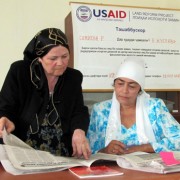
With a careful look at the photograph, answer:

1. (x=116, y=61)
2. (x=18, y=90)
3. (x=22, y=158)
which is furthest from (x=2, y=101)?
(x=116, y=61)

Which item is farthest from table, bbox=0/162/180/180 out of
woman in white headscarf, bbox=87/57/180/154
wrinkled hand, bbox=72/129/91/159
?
woman in white headscarf, bbox=87/57/180/154

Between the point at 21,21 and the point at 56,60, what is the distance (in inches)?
64.3

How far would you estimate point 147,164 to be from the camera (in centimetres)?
109

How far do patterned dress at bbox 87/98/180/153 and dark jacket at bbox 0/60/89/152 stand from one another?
16.5 inches

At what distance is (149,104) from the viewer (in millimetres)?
2109

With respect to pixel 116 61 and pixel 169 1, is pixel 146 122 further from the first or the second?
pixel 169 1

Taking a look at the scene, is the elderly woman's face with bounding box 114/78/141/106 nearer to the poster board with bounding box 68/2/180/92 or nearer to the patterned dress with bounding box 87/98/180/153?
the patterned dress with bounding box 87/98/180/153

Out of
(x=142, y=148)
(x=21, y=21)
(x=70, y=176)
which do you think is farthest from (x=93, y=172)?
(x=21, y=21)

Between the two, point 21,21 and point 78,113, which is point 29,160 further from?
point 21,21

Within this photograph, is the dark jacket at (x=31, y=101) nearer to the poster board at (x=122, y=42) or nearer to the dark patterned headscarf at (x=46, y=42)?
the dark patterned headscarf at (x=46, y=42)

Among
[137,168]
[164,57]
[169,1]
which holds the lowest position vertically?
[137,168]

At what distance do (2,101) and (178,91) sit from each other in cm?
221

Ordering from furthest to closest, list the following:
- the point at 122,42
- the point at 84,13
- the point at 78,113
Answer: the point at 122,42 → the point at 84,13 → the point at 78,113

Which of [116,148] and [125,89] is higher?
[125,89]
